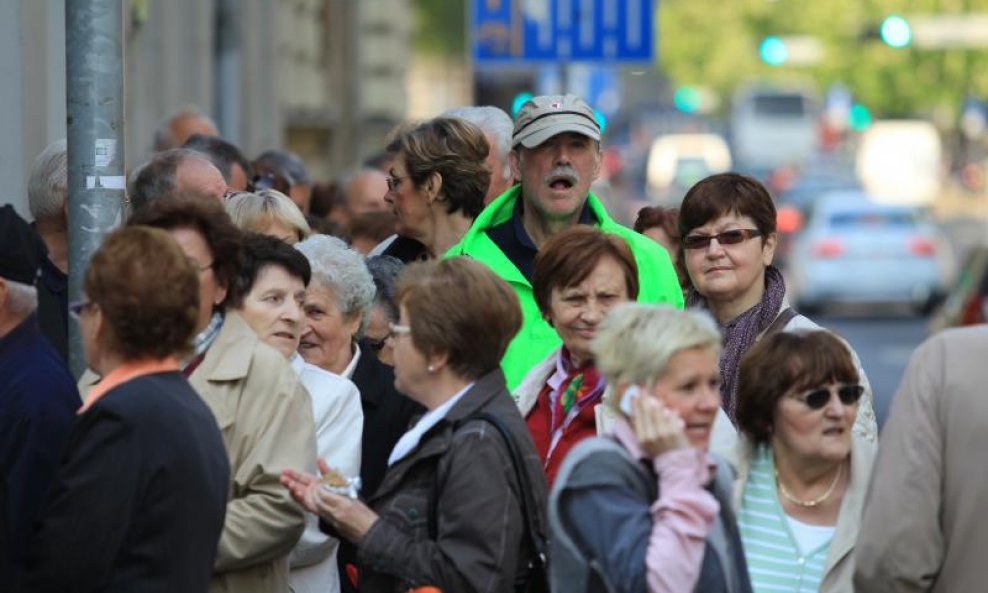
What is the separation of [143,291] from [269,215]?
2684mm

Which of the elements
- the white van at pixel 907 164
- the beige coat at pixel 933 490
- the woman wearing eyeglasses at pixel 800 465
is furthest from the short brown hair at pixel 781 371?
the white van at pixel 907 164

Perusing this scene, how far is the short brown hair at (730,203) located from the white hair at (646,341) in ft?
7.12

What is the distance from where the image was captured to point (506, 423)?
5488mm

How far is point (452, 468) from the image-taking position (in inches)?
213

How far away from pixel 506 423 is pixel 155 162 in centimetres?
234

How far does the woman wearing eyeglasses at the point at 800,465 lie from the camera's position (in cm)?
566

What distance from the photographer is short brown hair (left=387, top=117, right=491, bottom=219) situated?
27.0 ft

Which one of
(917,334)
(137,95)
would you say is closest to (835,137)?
(917,334)

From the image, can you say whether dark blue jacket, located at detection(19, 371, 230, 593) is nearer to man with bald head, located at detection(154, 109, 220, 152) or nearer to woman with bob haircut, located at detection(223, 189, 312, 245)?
woman with bob haircut, located at detection(223, 189, 312, 245)

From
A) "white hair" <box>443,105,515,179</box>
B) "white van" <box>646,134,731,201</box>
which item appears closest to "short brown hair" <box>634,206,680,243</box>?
"white hair" <box>443,105,515,179</box>

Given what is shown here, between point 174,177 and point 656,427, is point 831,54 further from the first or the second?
point 656,427

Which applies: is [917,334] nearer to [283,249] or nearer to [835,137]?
[283,249]

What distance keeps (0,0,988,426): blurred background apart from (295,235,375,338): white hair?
142 inches

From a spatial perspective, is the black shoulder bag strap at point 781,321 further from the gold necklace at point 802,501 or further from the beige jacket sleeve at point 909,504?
the beige jacket sleeve at point 909,504
